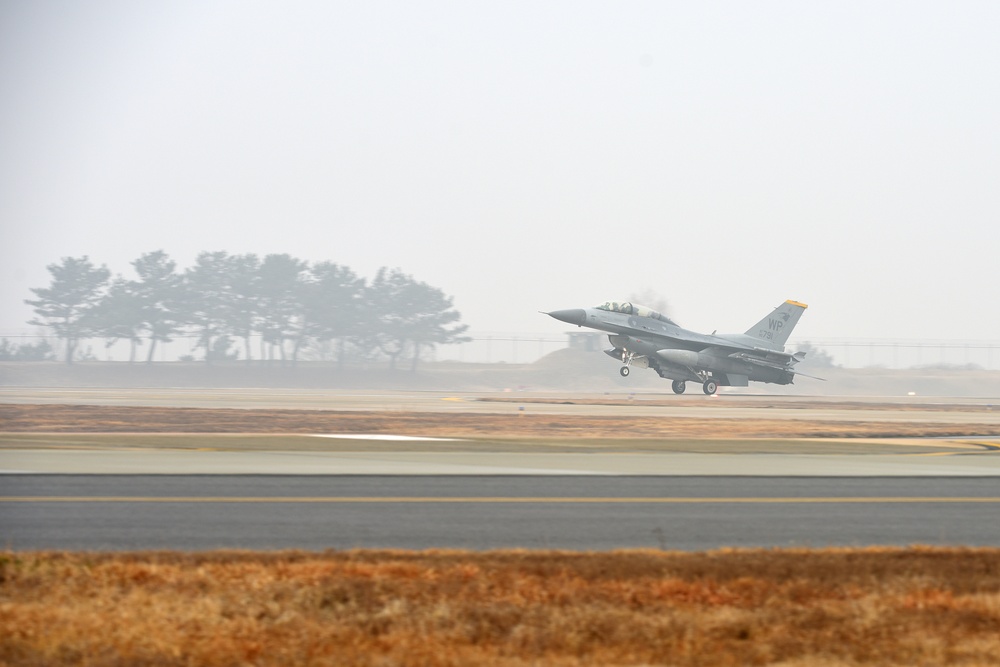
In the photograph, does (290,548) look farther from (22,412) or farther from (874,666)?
(22,412)

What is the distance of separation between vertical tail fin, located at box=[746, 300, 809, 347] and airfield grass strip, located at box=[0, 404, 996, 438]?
25.0 m

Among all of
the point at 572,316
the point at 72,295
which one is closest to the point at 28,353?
the point at 72,295

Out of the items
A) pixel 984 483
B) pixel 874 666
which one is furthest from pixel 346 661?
pixel 984 483

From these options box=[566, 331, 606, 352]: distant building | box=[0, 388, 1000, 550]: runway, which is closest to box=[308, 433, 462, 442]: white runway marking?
box=[0, 388, 1000, 550]: runway

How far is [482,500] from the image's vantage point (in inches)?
501

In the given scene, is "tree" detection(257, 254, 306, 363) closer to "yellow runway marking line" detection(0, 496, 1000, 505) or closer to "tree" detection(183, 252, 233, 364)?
"tree" detection(183, 252, 233, 364)

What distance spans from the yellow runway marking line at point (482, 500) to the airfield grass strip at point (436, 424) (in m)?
11.4

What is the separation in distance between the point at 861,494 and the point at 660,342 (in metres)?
40.4

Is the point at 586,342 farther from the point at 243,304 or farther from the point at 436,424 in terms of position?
the point at 436,424

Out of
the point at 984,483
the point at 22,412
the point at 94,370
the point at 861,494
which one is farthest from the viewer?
the point at 94,370

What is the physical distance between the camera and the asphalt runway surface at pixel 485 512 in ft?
31.8

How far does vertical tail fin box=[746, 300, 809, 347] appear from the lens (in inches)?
2272

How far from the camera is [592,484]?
1459 centimetres

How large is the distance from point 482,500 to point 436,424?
50.0 feet
